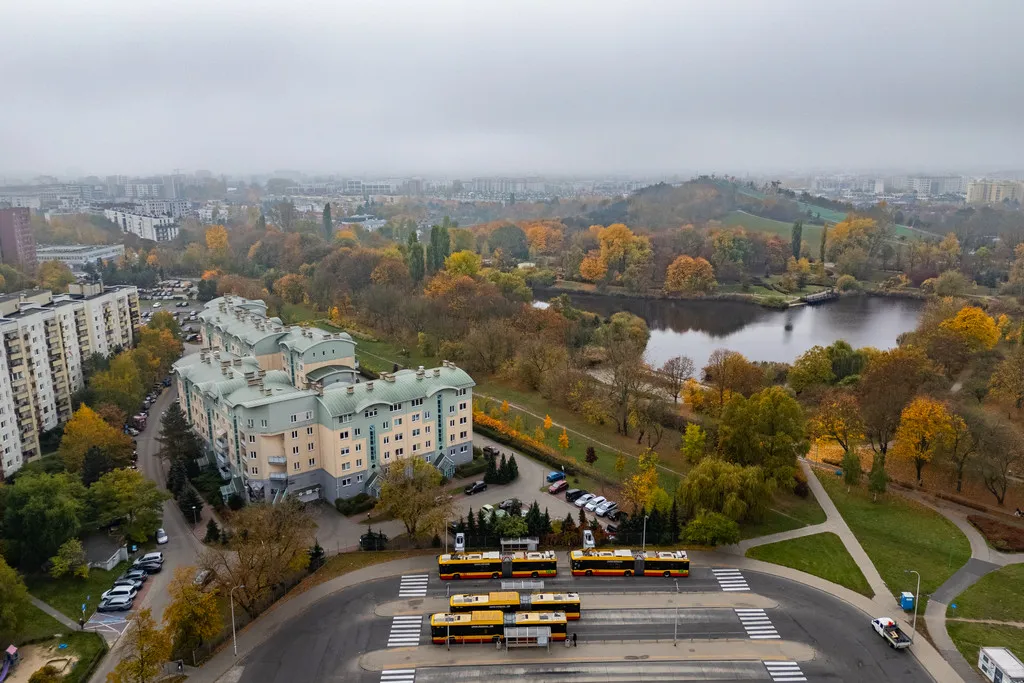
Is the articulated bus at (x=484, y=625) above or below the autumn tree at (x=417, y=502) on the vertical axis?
below

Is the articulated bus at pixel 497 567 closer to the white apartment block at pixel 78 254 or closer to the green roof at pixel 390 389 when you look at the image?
the green roof at pixel 390 389

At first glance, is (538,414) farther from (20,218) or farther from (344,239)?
(20,218)

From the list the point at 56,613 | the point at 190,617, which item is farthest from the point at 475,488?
the point at 56,613

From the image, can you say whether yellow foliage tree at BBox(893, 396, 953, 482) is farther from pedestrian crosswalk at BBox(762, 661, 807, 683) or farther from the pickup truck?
pedestrian crosswalk at BBox(762, 661, 807, 683)

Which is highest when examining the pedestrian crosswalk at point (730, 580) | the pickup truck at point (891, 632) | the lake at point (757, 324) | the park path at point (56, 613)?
the pickup truck at point (891, 632)

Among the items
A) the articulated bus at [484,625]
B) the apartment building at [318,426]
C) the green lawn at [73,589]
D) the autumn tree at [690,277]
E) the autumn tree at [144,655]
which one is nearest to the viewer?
the autumn tree at [144,655]

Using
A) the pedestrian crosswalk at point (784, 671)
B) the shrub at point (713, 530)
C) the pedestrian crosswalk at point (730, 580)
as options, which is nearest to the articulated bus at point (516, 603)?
the pedestrian crosswalk at point (730, 580)
